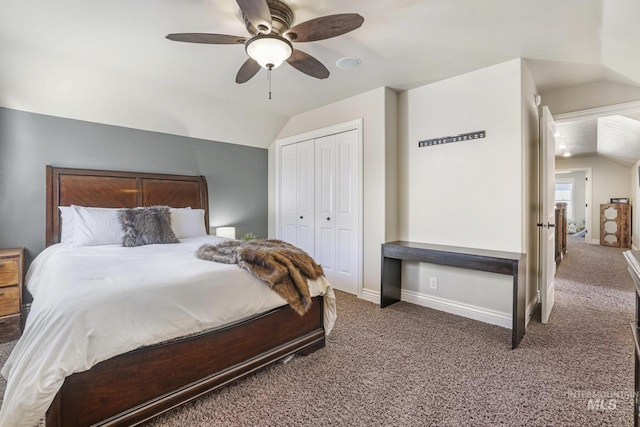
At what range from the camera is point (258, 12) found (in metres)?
1.67

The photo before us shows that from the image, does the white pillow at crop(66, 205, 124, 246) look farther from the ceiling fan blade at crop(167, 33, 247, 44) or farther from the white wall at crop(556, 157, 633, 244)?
the white wall at crop(556, 157, 633, 244)

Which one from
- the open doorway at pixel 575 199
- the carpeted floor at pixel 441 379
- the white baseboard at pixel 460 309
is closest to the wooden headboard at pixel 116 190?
the carpeted floor at pixel 441 379

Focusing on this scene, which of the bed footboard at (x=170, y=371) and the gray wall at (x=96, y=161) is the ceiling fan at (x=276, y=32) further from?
the gray wall at (x=96, y=161)

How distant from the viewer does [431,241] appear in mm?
3322

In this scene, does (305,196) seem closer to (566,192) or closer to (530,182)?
(530,182)

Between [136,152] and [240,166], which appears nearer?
[136,152]

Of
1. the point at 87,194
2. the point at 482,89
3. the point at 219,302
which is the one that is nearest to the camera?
the point at 219,302

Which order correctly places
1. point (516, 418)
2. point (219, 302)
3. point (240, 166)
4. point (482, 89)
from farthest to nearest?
point (240, 166), point (482, 89), point (219, 302), point (516, 418)

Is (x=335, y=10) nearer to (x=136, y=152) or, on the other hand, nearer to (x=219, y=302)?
(x=219, y=302)

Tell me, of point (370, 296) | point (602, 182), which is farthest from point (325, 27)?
point (602, 182)

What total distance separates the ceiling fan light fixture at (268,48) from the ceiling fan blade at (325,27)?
0.12 m

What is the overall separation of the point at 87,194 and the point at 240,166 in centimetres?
198

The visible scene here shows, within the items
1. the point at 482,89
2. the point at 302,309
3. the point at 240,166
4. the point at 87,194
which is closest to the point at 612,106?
the point at 482,89

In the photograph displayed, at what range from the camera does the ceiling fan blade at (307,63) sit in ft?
7.16
